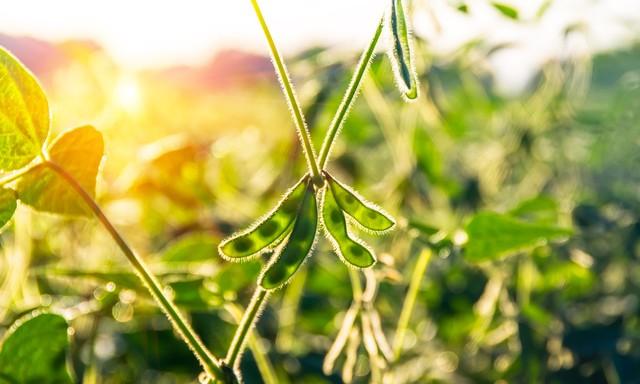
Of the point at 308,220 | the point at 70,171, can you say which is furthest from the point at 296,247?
the point at 70,171

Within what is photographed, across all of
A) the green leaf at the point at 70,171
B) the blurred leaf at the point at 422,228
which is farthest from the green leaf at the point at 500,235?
the green leaf at the point at 70,171

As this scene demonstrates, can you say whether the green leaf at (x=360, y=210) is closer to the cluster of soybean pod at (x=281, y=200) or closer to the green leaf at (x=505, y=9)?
the cluster of soybean pod at (x=281, y=200)

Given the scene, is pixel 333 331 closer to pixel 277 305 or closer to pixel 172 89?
pixel 277 305

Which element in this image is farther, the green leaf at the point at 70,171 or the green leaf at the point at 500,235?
the green leaf at the point at 500,235

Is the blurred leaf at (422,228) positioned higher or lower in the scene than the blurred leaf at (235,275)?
higher

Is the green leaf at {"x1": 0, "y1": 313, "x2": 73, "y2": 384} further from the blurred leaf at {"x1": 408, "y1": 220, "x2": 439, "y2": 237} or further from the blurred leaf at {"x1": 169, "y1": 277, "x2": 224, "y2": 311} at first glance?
the blurred leaf at {"x1": 408, "y1": 220, "x2": 439, "y2": 237}
